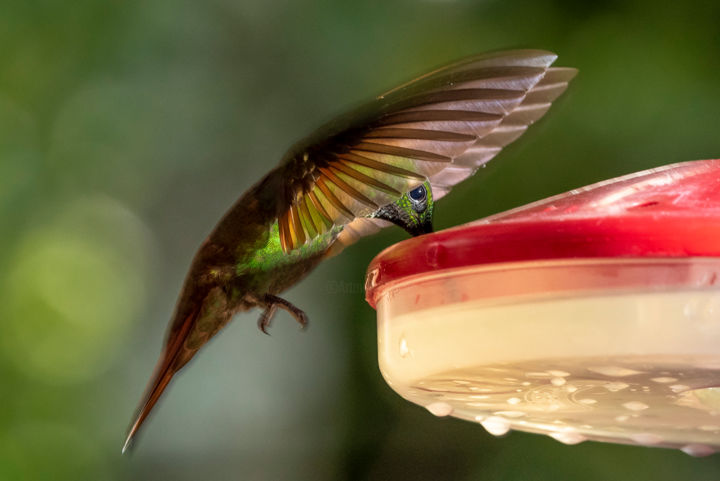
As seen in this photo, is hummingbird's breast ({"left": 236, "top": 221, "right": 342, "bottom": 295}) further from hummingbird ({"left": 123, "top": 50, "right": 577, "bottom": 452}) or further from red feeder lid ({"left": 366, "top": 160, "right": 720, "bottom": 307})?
red feeder lid ({"left": 366, "top": 160, "right": 720, "bottom": 307})

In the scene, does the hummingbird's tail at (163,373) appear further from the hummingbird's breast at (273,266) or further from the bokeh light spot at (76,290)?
the bokeh light spot at (76,290)

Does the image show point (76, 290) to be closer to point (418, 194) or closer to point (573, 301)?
point (418, 194)

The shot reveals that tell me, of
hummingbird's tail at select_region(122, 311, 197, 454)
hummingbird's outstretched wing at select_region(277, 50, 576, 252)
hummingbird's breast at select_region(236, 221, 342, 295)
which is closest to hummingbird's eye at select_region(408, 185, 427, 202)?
hummingbird's outstretched wing at select_region(277, 50, 576, 252)

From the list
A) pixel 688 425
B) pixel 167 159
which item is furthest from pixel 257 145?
pixel 688 425

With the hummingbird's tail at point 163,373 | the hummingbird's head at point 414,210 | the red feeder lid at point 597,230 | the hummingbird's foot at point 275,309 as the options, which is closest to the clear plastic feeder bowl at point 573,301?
the red feeder lid at point 597,230

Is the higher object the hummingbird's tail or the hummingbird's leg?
the hummingbird's leg

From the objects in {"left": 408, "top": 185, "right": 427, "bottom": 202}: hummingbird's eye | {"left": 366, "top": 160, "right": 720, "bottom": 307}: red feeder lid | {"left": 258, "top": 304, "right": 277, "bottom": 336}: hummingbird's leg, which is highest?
{"left": 366, "top": 160, "right": 720, "bottom": 307}: red feeder lid

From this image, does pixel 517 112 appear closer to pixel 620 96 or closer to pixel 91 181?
pixel 620 96
